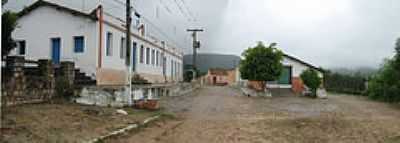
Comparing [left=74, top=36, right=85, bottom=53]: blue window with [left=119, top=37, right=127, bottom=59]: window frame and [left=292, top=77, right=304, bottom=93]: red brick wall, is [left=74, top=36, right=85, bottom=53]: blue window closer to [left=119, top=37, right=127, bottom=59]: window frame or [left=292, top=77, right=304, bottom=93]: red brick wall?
[left=119, top=37, right=127, bottom=59]: window frame

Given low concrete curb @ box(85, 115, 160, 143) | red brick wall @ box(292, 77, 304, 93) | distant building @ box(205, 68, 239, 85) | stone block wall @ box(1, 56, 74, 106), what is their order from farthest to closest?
1. distant building @ box(205, 68, 239, 85)
2. red brick wall @ box(292, 77, 304, 93)
3. stone block wall @ box(1, 56, 74, 106)
4. low concrete curb @ box(85, 115, 160, 143)

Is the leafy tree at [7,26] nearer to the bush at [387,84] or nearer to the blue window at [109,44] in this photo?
the blue window at [109,44]

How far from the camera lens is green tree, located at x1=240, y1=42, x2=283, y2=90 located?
102ft

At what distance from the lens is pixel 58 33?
830 inches

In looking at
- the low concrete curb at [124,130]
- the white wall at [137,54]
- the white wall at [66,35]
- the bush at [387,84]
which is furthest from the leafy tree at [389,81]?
the low concrete curb at [124,130]

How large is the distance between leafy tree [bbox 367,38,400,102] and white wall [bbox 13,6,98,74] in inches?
706

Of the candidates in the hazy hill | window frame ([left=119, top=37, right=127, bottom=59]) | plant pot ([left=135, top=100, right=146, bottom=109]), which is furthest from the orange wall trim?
the hazy hill

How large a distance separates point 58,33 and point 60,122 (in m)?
10.7

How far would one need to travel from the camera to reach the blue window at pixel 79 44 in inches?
801

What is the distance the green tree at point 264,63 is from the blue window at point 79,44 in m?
14.3

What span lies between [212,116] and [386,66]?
1684 cm

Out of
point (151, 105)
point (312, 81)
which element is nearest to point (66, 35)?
point (151, 105)

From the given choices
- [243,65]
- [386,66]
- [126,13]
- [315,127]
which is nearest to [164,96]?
[126,13]

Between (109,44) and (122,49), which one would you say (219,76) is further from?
(109,44)
